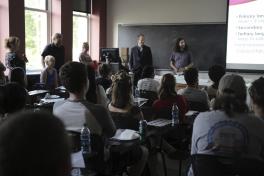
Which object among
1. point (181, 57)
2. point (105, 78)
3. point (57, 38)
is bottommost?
point (105, 78)

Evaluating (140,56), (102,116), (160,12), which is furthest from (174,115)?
(160,12)

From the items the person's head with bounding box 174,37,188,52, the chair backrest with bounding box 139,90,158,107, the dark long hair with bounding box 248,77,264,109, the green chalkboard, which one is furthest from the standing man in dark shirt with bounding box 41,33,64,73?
the dark long hair with bounding box 248,77,264,109

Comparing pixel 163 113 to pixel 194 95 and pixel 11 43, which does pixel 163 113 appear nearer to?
pixel 194 95

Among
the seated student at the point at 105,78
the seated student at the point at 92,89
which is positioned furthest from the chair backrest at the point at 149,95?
the seated student at the point at 92,89

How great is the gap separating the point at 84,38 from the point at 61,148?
925 cm

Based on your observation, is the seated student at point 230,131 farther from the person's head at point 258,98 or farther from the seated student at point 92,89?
the seated student at point 92,89

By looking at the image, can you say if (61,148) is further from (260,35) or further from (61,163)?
(260,35)

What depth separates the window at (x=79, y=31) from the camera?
942 centimetres

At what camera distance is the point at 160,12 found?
902 centimetres

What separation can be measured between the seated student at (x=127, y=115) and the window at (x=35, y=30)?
17.1 ft

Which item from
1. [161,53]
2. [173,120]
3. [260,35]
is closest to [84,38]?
[161,53]

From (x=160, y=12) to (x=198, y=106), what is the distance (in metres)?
5.45

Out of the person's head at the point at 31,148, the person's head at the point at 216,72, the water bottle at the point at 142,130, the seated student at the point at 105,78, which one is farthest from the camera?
the seated student at the point at 105,78

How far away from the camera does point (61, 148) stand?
77cm
